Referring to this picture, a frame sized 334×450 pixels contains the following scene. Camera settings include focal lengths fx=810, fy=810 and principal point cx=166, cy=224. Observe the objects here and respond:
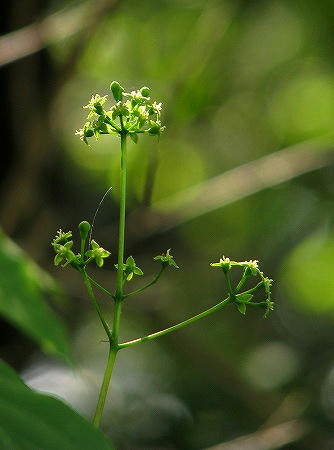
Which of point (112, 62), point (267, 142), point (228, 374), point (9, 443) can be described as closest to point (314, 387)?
point (228, 374)

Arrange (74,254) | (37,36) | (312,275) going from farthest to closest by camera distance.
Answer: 1. (312,275)
2. (37,36)
3. (74,254)

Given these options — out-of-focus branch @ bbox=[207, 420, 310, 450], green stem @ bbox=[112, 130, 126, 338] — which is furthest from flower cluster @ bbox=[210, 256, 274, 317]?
out-of-focus branch @ bbox=[207, 420, 310, 450]

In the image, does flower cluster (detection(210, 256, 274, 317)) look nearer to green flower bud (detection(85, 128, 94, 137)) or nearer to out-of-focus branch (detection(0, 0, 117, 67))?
green flower bud (detection(85, 128, 94, 137))

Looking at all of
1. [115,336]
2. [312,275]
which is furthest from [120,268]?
[312,275]

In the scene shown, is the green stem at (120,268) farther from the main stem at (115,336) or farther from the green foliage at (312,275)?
the green foliage at (312,275)

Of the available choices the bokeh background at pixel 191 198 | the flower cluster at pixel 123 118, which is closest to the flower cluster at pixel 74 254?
the flower cluster at pixel 123 118

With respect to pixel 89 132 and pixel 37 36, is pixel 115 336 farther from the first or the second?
pixel 37 36
